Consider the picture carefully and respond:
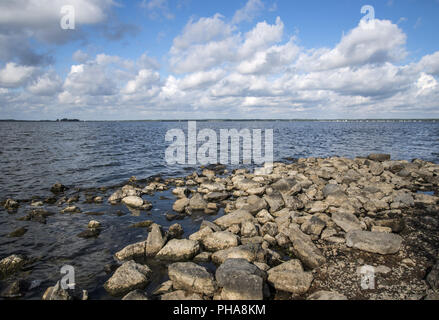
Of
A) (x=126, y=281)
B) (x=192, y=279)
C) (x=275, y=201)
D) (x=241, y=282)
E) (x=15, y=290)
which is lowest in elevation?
(x=15, y=290)

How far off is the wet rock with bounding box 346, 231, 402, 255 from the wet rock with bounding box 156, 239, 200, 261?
18.3 feet

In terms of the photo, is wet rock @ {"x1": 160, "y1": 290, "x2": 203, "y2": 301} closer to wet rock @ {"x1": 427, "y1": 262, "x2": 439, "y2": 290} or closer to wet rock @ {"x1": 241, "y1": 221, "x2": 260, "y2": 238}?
wet rock @ {"x1": 241, "y1": 221, "x2": 260, "y2": 238}

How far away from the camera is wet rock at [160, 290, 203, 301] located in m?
6.13

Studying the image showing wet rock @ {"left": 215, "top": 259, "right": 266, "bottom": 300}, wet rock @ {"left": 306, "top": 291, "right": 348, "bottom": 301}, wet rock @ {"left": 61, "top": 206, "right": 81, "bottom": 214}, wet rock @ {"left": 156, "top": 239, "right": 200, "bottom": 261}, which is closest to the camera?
wet rock @ {"left": 306, "top": 291, "right": 348, "bottom": 301}

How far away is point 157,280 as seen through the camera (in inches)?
282

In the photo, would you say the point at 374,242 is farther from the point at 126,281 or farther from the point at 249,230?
the point at 126,281

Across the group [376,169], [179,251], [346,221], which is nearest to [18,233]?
[179,251]

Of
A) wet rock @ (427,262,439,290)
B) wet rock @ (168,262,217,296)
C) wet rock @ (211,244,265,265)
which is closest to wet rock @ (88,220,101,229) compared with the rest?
wet rock @ (168,262,217,296)

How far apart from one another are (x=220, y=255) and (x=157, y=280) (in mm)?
2130

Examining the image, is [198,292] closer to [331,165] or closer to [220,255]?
[220,255]

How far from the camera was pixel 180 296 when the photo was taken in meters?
6.22

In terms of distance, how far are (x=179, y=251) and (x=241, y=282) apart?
2.91m

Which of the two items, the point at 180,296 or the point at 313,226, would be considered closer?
the point at 180,296

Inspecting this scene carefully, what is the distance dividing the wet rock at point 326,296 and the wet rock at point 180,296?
2.89m
